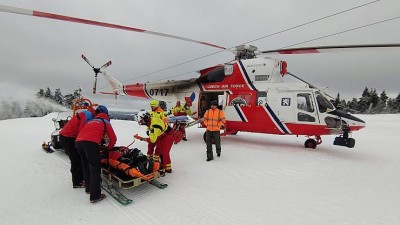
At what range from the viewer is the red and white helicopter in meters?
7.78

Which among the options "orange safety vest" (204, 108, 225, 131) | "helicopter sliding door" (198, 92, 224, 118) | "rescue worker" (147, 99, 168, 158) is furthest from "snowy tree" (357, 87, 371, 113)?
"rescue worker" (147, 99, 168, 158)

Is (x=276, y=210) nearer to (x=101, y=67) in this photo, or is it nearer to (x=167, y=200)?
(x=167, y=200)

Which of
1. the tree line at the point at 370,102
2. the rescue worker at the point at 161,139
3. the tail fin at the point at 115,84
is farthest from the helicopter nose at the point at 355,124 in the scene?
the tree line at the point at 370,102

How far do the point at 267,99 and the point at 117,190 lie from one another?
6276 mm

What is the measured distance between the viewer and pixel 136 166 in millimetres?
4527

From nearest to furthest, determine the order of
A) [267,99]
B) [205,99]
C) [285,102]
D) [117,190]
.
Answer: [117,190]
[285,102]
[267,99]
[205,99]

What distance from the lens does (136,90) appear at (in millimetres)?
12547

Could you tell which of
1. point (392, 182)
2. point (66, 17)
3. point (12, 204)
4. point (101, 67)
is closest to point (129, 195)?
point (12, 204)

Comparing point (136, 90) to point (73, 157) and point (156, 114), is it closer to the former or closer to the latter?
point (156, 114)

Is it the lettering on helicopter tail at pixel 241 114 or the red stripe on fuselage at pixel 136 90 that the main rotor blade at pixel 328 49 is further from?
the red stripe on fuselage at pixel 136 90

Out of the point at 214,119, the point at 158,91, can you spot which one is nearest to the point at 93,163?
the point at 214,119

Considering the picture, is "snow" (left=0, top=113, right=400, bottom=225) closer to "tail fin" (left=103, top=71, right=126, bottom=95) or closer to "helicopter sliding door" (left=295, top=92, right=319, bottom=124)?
"helicopter sliding door" (left=295, top=92, right=319, bottom=124)

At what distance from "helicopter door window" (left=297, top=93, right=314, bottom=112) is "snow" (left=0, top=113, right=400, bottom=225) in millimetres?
1801

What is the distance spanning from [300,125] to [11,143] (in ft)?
34.7
